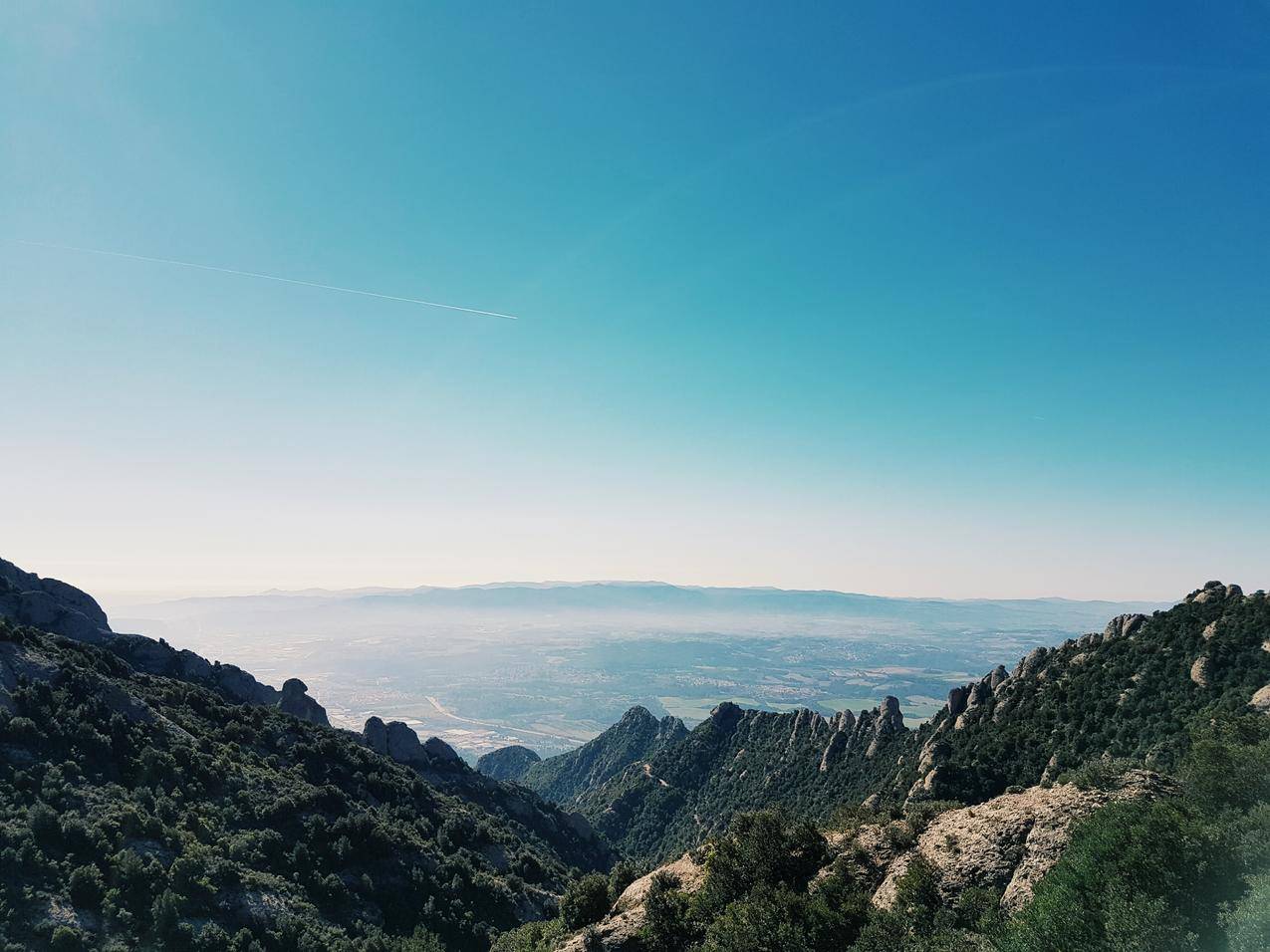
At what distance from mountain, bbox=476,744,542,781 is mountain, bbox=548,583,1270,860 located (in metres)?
54.1

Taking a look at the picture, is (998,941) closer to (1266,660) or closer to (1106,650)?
(1266,660)

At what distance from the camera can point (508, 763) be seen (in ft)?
521

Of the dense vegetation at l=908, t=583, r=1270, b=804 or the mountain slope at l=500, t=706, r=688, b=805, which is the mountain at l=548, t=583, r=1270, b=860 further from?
the mountain slope at l=500, t=706, r=688, b=805

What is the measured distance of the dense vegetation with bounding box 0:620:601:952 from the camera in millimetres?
32406

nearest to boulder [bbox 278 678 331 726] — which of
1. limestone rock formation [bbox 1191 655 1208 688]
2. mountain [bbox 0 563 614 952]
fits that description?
mountain [bbox 0 563 614 952]

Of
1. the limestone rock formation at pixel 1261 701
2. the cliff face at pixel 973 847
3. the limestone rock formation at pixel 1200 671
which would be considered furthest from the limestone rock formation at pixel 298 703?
the limestone rock formation at pixel 1200 671

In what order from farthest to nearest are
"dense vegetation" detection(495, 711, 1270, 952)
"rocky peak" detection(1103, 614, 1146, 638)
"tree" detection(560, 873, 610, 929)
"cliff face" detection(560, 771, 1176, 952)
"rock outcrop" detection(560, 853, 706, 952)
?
"rocky peak" detection(1103, 614, 1146, 638)
"tree" detection(560, 873, 610, 929)
"rock outcrop" detection(560, 853, 706, 952)
"cliff face" detection(560, 771, 1176, 952)
"dense vegetation" detection(495, 711, 1270, 952)

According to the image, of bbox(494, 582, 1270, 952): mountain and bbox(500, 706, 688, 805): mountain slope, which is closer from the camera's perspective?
bbox(494, 582, 1270, 952): mountain

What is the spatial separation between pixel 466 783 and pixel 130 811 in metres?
48.2

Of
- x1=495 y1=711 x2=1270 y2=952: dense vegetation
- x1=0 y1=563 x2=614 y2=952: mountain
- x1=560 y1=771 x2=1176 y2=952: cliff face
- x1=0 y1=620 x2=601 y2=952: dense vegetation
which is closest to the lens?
x1=495 y1=711 x2=1270 y2=952: dense vegetation

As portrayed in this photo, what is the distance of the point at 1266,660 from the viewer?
46000mm

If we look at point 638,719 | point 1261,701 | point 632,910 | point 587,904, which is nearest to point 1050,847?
point 632,910

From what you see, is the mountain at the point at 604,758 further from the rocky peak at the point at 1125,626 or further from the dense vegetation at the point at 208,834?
the rocky peak at the point at 1125,626

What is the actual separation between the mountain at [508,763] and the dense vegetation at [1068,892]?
441 ft
